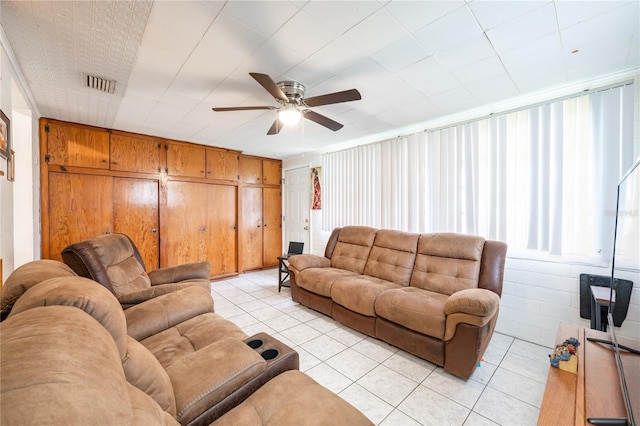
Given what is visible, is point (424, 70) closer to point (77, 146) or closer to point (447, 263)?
point (447, 263)

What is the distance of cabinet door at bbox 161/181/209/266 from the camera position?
419 cm

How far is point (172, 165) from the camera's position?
421 centimetres

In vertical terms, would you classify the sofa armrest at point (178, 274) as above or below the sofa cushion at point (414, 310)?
above

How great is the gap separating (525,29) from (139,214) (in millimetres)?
4877

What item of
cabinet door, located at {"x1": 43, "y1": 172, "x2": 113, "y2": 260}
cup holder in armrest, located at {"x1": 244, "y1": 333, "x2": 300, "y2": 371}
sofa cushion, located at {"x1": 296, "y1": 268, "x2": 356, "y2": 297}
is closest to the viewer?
cup holder in armrest, located at {"x1": 244, "y1": 333, "x2": 300, "y2": 371}

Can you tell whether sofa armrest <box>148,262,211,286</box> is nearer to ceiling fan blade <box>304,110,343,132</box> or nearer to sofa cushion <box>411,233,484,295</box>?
ceiling fan blade <box>304,110,343,132</box>

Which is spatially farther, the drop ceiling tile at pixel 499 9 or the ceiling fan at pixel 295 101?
the ceiling fan at pixel 295 101

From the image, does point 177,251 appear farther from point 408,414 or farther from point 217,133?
point 408,414

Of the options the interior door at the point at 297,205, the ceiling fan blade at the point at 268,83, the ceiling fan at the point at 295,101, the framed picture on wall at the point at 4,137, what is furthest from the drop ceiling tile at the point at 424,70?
the interior door at the point at 297,205

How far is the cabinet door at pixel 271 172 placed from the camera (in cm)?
551

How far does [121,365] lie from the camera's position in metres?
0.78

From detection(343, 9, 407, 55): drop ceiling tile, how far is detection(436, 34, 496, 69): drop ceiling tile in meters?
0.45

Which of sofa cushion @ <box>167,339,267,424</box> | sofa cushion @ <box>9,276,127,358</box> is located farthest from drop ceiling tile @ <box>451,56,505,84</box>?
sofa cushion @ <box>9,276,127,358</box>

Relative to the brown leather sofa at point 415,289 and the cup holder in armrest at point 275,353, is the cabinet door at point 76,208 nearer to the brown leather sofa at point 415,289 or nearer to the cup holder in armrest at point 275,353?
the brown leather sofa at point 415,289
